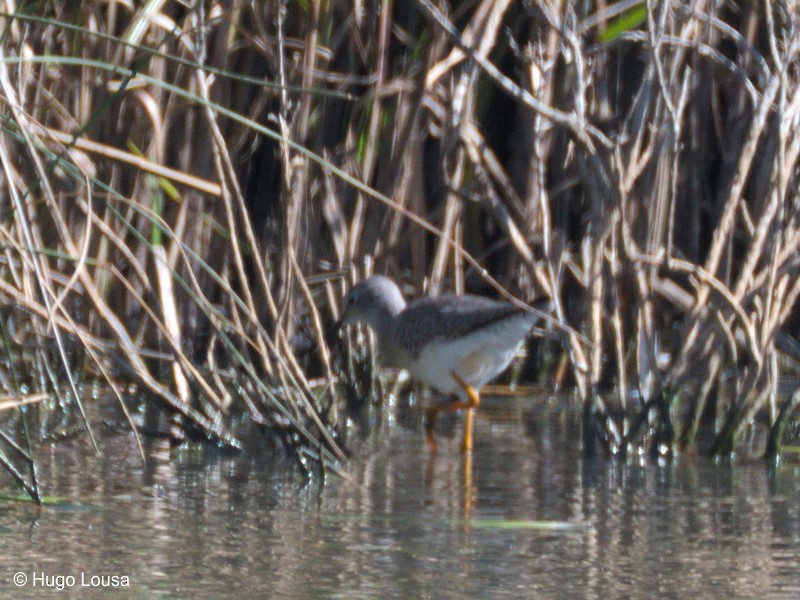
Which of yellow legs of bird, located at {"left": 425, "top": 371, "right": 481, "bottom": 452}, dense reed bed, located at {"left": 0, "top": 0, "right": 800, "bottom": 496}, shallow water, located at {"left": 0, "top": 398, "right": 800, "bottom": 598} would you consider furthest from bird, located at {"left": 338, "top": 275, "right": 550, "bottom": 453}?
shallow water, located at {"left": 0, "top": 398, "right": 800, "bottom": 598}

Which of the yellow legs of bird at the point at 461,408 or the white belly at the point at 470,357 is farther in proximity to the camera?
the white belly at the point at 470,357

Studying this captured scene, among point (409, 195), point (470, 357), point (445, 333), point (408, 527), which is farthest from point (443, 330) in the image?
point (408, 527)

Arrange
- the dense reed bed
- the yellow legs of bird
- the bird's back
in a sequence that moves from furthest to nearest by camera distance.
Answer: the bird's back, the yellow legs of bird, the dense reed bed

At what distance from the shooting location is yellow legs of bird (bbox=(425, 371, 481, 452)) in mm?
5379

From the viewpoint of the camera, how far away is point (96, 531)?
3.72 m

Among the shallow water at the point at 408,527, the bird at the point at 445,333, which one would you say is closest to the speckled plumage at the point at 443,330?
→ the bird at the point at 445,333

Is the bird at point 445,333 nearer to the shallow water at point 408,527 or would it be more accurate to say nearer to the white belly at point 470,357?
the white belly at point 470,357

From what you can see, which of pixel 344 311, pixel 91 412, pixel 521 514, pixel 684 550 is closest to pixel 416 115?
pixel 344 311

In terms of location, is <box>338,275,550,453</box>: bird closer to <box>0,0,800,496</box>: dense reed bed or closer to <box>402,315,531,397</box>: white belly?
<box>402,315,531,397</box>: white belly

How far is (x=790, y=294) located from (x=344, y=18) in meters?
2.19

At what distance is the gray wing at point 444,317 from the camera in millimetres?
5500

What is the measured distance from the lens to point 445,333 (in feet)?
18.7

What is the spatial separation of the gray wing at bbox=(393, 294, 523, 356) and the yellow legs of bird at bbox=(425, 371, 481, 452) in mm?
193

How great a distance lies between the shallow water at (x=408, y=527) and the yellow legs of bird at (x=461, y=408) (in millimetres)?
136
